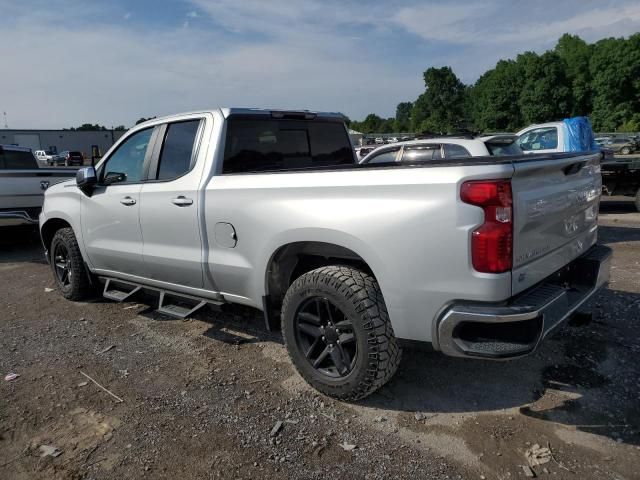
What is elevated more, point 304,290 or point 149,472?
point 304,290

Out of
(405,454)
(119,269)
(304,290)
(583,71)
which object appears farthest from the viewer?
(583,71)

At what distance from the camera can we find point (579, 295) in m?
3.26

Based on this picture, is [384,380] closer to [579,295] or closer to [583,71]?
[579,295]

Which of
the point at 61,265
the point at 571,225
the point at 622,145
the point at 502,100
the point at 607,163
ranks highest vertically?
the point at 502,100

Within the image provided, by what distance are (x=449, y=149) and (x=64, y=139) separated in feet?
268

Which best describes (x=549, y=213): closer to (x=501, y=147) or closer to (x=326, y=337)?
(x=326, y=337)

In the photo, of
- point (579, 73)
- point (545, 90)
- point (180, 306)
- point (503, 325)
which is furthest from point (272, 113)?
point (579, 73)

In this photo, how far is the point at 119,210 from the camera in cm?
459

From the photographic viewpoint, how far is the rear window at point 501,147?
25.5ft

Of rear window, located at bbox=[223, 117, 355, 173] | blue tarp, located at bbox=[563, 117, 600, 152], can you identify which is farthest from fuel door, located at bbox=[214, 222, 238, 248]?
blue tarp, located at bbox=[563, 117, 600, 152]

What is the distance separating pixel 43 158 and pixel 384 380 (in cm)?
5859

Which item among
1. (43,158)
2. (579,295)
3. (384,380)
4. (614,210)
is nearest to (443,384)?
(384,380)

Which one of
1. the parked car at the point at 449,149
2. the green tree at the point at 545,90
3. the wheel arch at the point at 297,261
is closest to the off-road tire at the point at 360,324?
the wheel arch at the point at 297,261

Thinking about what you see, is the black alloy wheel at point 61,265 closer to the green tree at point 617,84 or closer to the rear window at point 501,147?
the rear window at point 501,147
